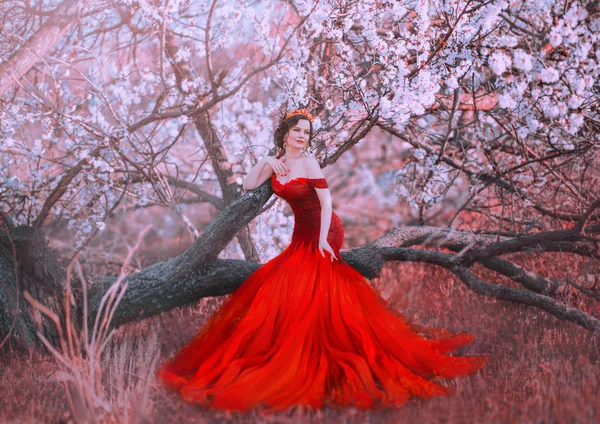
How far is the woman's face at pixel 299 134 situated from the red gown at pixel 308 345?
26 cm

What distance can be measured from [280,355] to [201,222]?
8.50 meters

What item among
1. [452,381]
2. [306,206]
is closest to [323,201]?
[306,206]

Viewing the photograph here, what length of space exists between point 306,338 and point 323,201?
0.92m

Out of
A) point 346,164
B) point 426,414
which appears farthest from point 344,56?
point 346,164

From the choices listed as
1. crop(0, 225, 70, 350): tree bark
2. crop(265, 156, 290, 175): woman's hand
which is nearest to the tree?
crop(0, 225, 70, 350): tree bark

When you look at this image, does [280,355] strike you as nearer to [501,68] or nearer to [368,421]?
[368,421]

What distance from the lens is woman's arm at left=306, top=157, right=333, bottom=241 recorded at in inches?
162

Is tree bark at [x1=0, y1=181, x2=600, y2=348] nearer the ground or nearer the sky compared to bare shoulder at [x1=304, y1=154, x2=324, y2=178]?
nearer the ground

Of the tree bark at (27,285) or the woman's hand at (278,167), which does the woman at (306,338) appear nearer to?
the woman's hand at (278,167)

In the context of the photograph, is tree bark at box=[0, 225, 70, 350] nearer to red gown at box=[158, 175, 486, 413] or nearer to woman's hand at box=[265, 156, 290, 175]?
red gown at box=[158, 175, 486, 413]

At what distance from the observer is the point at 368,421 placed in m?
3.27

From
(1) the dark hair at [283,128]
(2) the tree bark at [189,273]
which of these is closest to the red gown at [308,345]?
(1) the dark hair at [283,128]

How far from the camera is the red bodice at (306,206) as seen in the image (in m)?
4.19

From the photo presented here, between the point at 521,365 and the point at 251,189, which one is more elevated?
the point at 251,189
